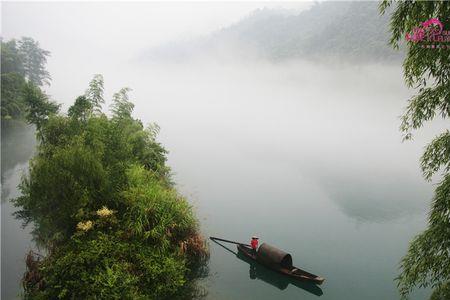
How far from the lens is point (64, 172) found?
568 inches

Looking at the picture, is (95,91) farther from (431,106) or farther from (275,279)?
(431,106)

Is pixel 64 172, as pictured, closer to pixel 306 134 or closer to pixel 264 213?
pixel 264 213

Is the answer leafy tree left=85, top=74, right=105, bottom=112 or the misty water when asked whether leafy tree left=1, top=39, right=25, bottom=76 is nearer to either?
the misty water

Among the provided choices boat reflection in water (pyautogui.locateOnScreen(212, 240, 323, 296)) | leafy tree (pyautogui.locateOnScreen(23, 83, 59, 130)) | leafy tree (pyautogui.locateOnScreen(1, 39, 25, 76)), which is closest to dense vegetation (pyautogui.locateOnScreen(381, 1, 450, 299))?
boat reflection in water (pyautogui.locateOnScreen(212, 240, 323, 296))

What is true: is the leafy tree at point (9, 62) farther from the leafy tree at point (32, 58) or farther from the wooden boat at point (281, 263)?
the wooden boat at point (281, 263)

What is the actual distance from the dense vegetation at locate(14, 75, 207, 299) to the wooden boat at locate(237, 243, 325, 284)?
3.30m

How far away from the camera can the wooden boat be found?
51.8ft

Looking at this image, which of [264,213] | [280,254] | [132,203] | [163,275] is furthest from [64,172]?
[264,213]

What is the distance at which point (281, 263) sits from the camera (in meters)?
16.3

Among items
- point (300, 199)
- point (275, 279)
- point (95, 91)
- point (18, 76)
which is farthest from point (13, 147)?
point (275, 279)

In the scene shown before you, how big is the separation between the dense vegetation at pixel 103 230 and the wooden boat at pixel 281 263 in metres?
3.30

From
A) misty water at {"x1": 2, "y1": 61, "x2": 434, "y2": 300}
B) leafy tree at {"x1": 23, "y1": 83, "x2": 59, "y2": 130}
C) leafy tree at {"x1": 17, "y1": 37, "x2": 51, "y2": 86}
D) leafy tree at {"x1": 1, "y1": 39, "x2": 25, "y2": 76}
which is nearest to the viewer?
misty water at {"x1": 2, "y1": 61, "x2": 434, "y2": 300}

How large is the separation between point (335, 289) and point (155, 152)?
50.2 ft

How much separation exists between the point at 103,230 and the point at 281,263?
8476 millimetres
